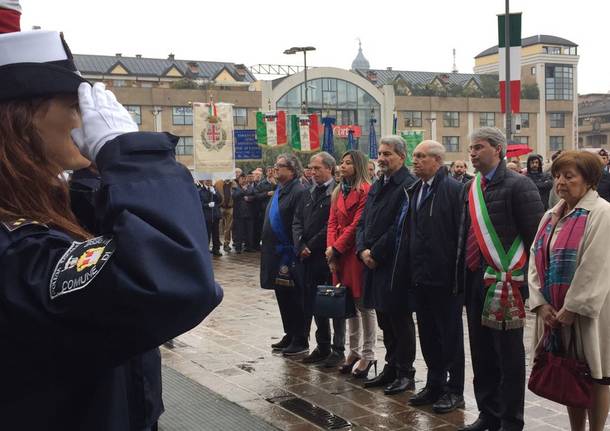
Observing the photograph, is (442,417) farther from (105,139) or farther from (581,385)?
(105,139)

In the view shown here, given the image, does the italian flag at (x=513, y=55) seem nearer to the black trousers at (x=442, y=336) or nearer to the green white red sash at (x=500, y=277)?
the black trousers at (x=442, y=336)

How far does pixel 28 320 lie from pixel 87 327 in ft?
0.37

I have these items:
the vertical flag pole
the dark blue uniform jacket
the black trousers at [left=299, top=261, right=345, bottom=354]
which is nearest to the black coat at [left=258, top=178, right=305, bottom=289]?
the black trousers at [left=299, top=261, right=345, bottom=354]

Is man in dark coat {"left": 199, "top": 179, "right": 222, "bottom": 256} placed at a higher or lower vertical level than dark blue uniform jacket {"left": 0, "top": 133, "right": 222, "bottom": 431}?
lower

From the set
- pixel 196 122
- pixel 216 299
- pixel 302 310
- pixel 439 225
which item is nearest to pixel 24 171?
pixel 216 299

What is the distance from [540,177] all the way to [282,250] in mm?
6054

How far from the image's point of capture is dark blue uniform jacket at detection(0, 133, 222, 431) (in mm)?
1298

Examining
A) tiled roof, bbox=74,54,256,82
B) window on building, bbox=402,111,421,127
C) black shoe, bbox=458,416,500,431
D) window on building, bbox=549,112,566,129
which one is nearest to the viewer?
black shoe, bbox=458,416,500,431

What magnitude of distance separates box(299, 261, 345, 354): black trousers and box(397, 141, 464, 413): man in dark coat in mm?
1608

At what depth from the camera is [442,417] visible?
552 centimetres

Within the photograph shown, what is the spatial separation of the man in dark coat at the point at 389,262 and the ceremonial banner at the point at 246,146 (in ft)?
63.8

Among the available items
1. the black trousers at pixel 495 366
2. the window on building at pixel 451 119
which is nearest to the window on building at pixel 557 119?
the window on building at pixel 451 119

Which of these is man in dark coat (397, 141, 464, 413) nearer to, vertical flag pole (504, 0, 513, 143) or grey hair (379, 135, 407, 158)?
grey hair (379, 135, 407, 158)

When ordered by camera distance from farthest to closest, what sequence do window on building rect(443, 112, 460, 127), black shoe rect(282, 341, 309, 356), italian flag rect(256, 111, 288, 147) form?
1. window on building rect(443, 112, 460, 127)
2. italian flag rect(256, 111, 288, 147)
3. black shoe rect(282, 341, 309, 356)
